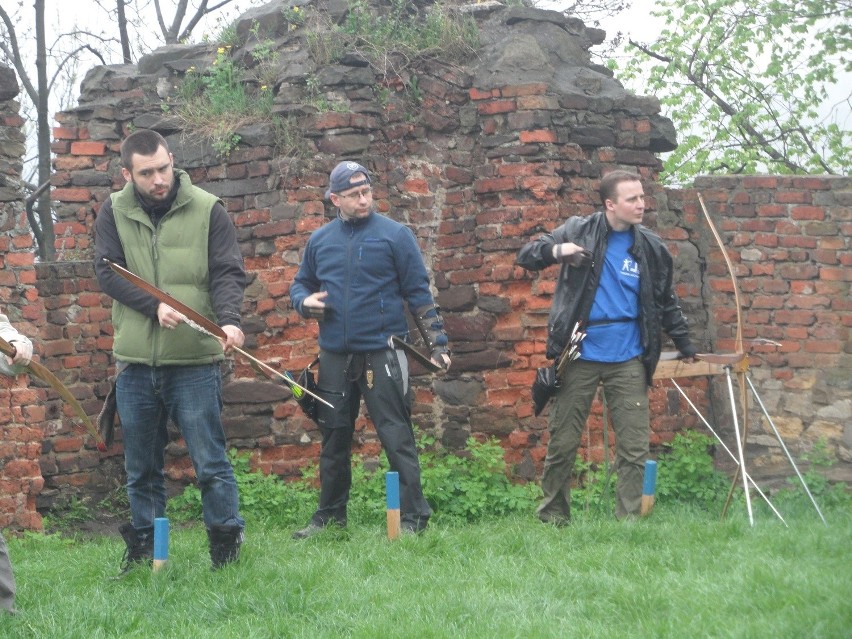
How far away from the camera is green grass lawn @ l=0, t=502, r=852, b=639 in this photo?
4.12 m

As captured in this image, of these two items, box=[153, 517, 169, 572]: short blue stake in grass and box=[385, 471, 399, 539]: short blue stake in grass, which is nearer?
box=[153, 517, 169, 572]: short blue stake in grass

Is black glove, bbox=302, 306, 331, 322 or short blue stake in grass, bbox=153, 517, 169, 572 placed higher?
black glove, bbox=302, 306, 331, 322

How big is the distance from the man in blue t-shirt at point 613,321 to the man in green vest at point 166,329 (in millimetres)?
1832

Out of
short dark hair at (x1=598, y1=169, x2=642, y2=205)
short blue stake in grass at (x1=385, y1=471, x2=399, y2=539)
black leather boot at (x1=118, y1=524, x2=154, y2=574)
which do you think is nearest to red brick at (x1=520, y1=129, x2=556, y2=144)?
short dark hair at (x1=598, y1=169, x2=642, y2=205)

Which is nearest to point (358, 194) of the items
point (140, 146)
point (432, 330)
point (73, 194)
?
point (432, 330)

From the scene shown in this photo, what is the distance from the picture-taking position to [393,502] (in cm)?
561

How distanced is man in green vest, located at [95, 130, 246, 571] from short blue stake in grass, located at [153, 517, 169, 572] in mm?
257

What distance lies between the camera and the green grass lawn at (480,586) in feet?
13.5

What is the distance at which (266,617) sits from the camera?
14.5 feet

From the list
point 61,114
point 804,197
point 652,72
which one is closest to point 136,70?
point 61,114

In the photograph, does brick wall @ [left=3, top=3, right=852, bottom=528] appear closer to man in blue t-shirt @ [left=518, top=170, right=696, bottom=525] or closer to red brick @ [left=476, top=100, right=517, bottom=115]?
red brick @ [left=476, top=100, right=517, bottom=115]

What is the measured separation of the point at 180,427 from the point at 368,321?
1.22 meters

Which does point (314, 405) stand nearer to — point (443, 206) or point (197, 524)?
point (197, 524)

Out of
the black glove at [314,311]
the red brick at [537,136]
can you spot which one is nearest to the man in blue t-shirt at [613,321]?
the black glove at [314,311]
